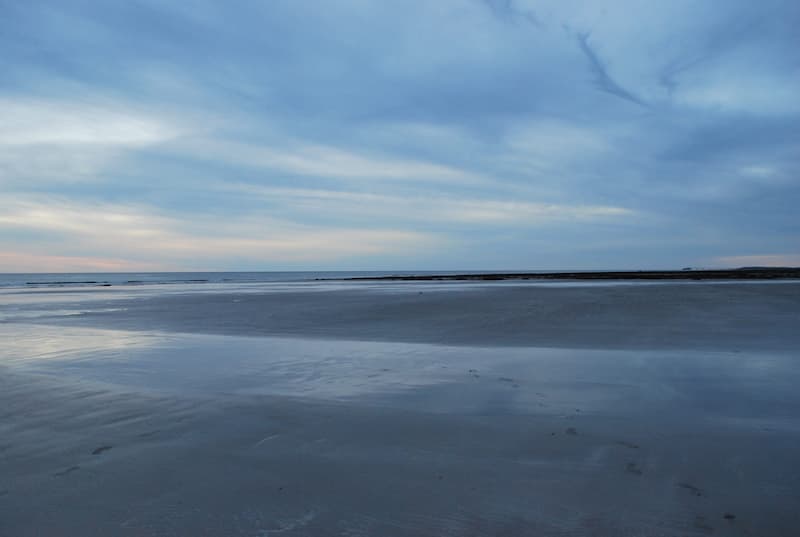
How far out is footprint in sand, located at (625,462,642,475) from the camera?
12.4 feet

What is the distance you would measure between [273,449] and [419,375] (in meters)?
3.42

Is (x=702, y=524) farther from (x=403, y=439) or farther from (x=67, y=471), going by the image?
(x=67, y=471)

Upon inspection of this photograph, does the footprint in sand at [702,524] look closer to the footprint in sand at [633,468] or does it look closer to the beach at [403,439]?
the beach at [403,439]

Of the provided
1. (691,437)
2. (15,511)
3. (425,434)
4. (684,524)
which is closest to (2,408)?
(15,511)

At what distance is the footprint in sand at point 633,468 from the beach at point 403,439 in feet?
0.06

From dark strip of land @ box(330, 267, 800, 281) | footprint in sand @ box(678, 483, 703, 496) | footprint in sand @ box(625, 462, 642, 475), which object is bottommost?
footprint in sand @ box(678, 483, 703, 496)

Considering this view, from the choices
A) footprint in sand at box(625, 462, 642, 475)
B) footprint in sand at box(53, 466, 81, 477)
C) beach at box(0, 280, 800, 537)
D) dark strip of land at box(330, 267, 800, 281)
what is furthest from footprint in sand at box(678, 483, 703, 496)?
dark strip of land at box(330, 267, 800, 281)

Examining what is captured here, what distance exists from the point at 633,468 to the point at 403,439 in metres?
1.95

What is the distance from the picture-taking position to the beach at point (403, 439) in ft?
10.3

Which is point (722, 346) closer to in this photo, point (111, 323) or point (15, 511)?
point (15, 511)

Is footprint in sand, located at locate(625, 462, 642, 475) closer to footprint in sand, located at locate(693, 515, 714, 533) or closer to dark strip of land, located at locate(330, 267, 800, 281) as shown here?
footprint in sand, located at locate(693, 515, 714, 533)

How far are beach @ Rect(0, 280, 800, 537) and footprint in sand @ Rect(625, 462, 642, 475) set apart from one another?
0.02 m

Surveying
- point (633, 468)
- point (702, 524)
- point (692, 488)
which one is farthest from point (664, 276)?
point (702, 524)

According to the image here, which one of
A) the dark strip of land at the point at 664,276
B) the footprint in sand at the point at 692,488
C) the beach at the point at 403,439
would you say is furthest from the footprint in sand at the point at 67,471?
the dark strip of land at the point at 664,276
